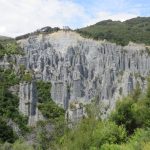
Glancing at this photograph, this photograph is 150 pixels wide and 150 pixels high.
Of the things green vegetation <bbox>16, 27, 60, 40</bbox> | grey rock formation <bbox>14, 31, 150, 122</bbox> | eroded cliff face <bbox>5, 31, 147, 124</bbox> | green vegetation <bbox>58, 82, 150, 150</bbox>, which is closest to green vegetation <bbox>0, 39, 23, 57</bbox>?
eroded cliff face <bbox>5, 31, 147, 124</bbox>

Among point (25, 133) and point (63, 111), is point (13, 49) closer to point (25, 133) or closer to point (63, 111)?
point (63, 111)

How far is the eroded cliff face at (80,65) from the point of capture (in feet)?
347

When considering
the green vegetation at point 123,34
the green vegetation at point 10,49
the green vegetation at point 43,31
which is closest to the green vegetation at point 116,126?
the green vegetation at point 10,49

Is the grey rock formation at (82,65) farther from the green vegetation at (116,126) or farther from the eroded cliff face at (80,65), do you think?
the green vegetation at (116,126)

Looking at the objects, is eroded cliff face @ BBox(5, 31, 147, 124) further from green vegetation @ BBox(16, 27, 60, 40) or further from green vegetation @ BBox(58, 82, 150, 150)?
green vegetation @ BBox(58, 82, 150, 150)

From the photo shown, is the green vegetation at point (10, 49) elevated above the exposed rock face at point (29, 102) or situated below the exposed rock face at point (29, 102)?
above

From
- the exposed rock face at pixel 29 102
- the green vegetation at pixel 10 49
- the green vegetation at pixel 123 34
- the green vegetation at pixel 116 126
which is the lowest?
the exposed rock face at pixel 29 102

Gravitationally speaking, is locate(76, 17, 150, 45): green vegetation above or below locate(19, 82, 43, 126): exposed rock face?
above

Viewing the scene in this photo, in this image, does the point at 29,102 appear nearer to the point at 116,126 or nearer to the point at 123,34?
the point at 116,126

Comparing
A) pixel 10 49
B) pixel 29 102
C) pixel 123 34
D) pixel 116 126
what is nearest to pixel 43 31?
pixel 10 49

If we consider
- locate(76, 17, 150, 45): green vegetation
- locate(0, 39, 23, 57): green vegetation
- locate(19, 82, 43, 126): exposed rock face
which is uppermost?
locate(76, 17, 150, 45): green vegetation

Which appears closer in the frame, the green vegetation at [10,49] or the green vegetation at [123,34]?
the green vegetation at [10,49]

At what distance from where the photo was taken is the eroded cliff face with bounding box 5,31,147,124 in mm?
105875

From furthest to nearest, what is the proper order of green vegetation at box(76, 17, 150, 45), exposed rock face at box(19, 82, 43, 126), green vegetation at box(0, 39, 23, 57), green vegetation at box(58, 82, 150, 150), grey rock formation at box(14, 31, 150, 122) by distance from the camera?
green vegetation at box(76, 17, 150, 45) → green vegetation at box(0, 39, 23, 57) → grey rock formation at box(14, 31, 150, 122) → exposed rock face at box(19, 82, 43, 126) → green vegetation at box(58, 82, 150, 150)
